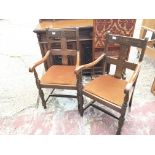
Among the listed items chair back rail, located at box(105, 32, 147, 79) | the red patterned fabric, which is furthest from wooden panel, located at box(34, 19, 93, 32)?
chair back rail, located at box(105, 32, 147, 79)

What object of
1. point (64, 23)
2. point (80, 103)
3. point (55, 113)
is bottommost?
point (55, 113)

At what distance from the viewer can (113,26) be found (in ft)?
7.09

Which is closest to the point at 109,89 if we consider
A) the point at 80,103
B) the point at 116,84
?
the point at 116,84

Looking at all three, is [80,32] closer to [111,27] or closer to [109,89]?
[111,27]

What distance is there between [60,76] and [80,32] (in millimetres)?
742

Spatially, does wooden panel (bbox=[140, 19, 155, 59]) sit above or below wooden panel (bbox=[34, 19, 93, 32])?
below

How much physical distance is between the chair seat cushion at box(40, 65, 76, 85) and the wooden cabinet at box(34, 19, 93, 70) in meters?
0.46

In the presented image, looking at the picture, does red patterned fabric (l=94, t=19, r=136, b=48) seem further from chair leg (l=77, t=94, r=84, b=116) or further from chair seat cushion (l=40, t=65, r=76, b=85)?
chair leg (l=77, t=94, r=84, b=116)

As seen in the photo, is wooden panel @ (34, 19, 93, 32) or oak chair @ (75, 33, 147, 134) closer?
oak chair @ (75, 33, 147, 134)

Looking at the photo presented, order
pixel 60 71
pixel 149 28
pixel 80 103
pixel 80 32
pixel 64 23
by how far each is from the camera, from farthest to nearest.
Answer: pixel 149 28
pixel 64 23
pixel 80 32
pixel 60 71
pixel 80 103

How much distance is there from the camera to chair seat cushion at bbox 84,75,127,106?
166cm
